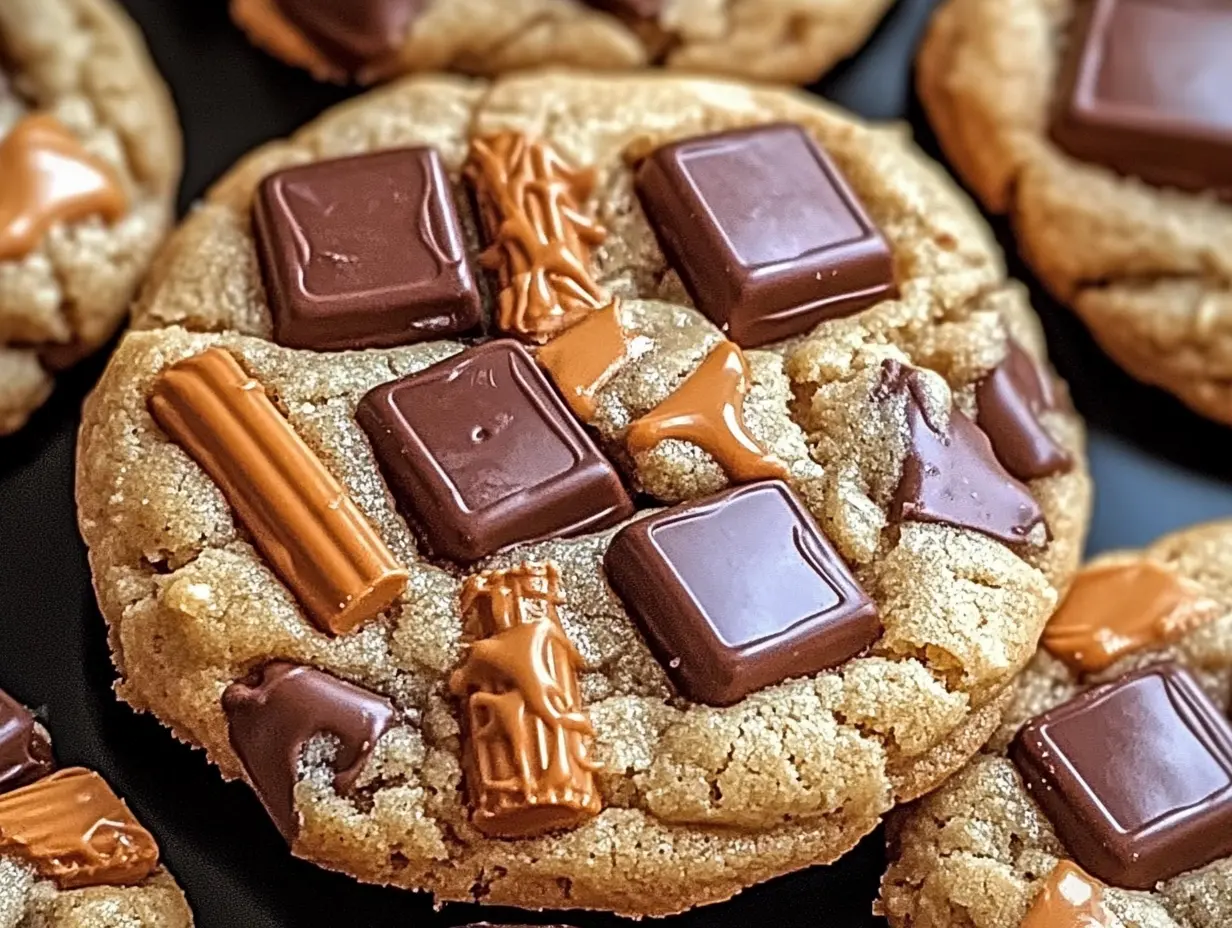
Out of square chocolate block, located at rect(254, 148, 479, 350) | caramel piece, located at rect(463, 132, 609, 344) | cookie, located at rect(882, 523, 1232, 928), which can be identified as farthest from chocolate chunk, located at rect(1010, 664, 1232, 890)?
square chocolate block, located at rect(254, 148, 479, 350)

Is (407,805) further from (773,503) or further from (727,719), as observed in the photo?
(773,503)

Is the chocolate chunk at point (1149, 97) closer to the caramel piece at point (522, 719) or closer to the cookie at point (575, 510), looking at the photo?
the cookie at point (575, 510)

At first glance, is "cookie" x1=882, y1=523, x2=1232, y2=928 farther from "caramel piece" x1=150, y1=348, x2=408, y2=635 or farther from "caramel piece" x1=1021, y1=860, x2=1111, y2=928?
"caramel piece" x1=150, y1=348, x2=408, y2=635

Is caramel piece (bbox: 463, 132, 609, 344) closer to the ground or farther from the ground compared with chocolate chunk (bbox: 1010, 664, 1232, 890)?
farther from the ground

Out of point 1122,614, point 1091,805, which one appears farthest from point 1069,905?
point 1122,614

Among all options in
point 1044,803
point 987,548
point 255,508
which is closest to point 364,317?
point 255,508

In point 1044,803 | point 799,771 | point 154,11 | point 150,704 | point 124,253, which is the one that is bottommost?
point 1044,803

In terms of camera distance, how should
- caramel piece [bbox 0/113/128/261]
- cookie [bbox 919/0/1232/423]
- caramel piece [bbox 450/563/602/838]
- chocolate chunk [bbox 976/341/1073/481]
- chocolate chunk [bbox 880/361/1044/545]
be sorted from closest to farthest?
1. caramel piece [bbox 450/563/602/838]
2. chocolate chunk [bbox 880/361/1044/545]
3. chocolate chunk [bbox 976/341/1073/481]
4. caramel piece [bbox 0/113/128/261]
5. cookie [bbox 919/0/1232/423]

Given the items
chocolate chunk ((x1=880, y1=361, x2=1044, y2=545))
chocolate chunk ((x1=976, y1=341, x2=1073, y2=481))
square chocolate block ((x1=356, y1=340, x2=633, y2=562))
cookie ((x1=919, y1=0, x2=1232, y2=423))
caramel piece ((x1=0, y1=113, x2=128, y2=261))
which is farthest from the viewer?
cookie ((x1=919, y1=0, x2=1232, y2=423))
